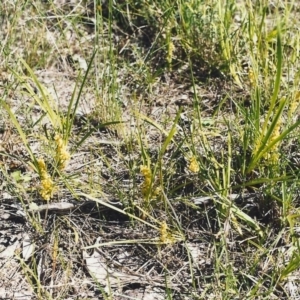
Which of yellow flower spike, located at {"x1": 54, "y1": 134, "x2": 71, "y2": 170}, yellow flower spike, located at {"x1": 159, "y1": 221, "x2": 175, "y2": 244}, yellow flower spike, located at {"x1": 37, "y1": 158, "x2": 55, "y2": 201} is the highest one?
yellow flower spike, located at {"x1": 54, "y1": 134, "x2": 71, "y2": 170}

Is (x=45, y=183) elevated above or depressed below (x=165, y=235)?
above

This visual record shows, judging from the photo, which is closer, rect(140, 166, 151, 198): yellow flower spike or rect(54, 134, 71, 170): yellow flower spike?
rect(140, 166, 151, 198): yellow flower spike

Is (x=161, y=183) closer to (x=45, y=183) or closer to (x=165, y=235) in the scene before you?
(x=165, y=235)

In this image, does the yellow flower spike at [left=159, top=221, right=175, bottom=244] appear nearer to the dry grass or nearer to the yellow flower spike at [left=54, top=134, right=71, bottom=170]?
the dry grass

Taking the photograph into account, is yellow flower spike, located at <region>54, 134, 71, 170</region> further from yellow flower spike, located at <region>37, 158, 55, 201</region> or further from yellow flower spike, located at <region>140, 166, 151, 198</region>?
yellow flower spike, located at <region>140, 166, 151, 198</region>

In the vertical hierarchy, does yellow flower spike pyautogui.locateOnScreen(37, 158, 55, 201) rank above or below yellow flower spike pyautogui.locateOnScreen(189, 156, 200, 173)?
below

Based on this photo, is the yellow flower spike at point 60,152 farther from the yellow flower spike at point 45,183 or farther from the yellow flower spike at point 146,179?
the yellow flower spike at point 146,179

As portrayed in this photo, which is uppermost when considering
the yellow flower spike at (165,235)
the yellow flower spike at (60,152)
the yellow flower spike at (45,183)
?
the yellow flower spike at (60,152)

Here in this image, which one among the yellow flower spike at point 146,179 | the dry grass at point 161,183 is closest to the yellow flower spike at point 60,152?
the dry grass at point 161,183

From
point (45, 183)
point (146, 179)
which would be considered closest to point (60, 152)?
point (45, 183)

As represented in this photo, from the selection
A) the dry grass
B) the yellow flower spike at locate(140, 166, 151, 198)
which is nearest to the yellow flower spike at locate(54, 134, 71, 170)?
the dry grass

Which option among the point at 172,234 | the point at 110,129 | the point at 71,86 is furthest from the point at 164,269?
the point at 71,86

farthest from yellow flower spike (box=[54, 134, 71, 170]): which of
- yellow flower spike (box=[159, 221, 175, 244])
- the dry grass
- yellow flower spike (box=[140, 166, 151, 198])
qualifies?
yellow flower spike (box=[159, 221, 175, 244])

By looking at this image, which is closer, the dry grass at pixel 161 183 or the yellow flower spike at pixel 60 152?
the dry grass at pixel 161 183
